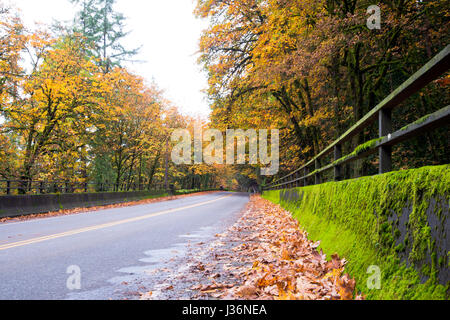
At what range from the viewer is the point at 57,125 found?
2145cm

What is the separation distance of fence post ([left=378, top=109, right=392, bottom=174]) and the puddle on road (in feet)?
9.38

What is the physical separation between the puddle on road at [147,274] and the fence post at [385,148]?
2.86 metres

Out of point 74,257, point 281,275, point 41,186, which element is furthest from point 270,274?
point 41,186

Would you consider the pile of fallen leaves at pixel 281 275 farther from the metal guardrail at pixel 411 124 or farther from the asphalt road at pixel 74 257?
the asphalt road at pixel 74 257

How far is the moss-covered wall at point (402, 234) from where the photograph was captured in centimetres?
206

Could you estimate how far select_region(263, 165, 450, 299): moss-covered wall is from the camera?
2.06m

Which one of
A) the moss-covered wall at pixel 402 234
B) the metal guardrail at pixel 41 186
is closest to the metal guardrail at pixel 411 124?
the moss-covered wall at pixel 402 234

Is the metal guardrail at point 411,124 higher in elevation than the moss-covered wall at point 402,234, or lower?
higher

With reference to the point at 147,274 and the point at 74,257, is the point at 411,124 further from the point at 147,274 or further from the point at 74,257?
the point at 74,257

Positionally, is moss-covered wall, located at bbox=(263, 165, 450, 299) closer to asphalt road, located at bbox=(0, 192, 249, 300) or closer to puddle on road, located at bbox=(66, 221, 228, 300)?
puddle on road, located at bbox=(66, 221, 228, 300)

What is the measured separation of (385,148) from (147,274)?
11.5 feet

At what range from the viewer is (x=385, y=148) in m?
3.33

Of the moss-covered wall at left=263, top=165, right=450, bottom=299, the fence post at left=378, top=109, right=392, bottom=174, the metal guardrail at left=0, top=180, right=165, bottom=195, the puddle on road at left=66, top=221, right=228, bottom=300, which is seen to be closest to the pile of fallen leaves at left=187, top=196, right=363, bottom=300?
the moss-covered wall at left=263, top=165, right=450, bottom=299
